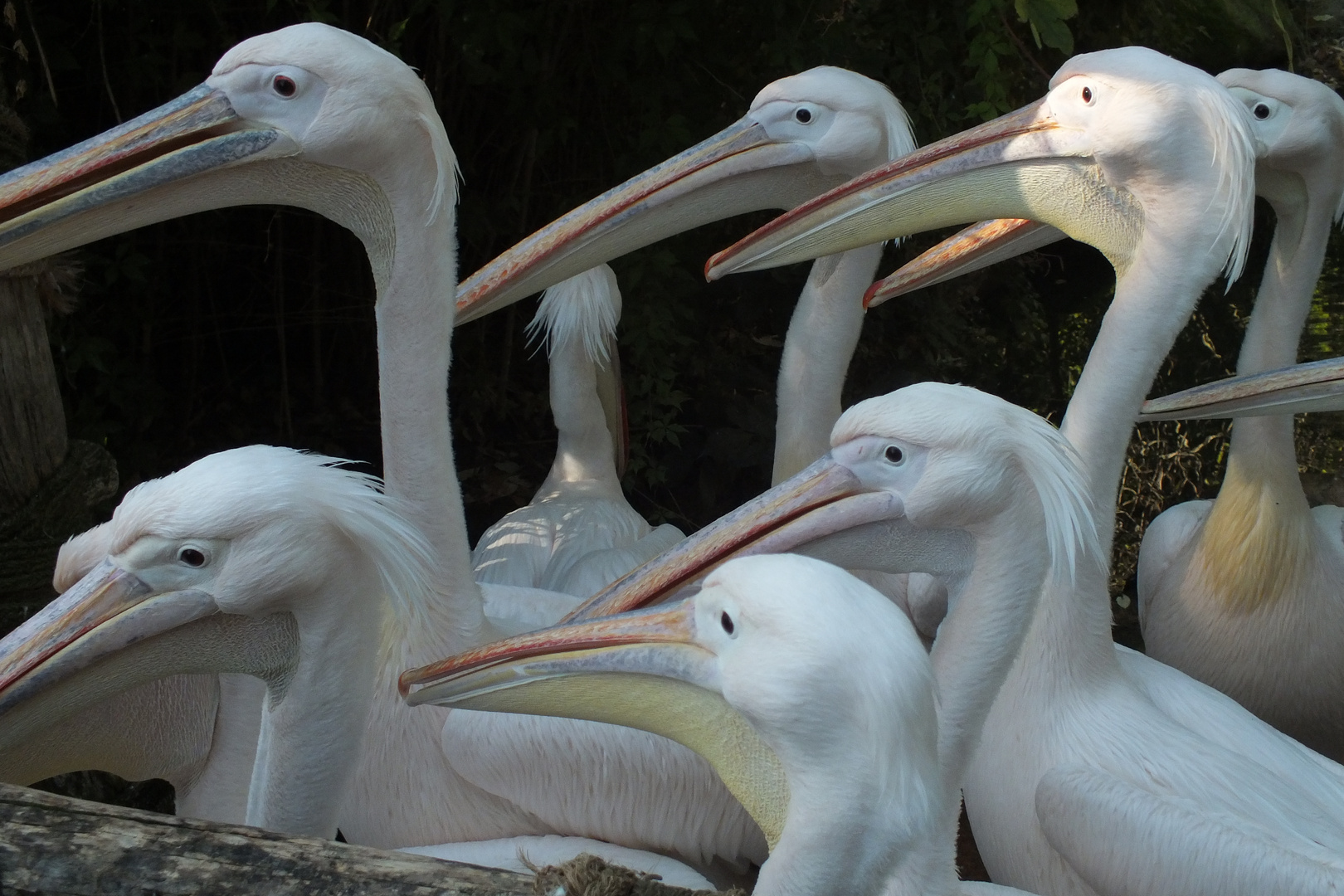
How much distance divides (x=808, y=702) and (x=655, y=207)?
6.05 feet

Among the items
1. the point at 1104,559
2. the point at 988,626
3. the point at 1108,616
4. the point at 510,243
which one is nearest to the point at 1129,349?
the point at 1104,559

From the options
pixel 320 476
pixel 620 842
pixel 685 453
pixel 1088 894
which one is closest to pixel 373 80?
pixel 320 476

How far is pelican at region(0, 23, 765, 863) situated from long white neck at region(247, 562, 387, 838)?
9.8 inches

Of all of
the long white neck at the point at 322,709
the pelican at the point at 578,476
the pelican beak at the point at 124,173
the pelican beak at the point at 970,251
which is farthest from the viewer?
the pelican at the point at 578,476

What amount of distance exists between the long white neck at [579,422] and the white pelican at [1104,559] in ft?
3.74

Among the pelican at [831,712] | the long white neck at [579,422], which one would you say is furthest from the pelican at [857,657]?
the long white neck at [579,422]

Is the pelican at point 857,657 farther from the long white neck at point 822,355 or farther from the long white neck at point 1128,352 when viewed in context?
the long white neck at point 822,355

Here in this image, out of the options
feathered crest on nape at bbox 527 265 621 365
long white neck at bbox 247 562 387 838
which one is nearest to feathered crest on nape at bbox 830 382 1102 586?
long white neck at bbox 247 562 387 838

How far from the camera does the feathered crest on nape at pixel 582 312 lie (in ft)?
12.7

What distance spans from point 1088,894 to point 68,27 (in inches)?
146

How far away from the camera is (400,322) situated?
254cm

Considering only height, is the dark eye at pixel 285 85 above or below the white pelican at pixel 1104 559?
above

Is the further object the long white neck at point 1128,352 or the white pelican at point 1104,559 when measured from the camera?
the long white neck at point 1128,352

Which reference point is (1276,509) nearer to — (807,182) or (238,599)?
(807,182)
